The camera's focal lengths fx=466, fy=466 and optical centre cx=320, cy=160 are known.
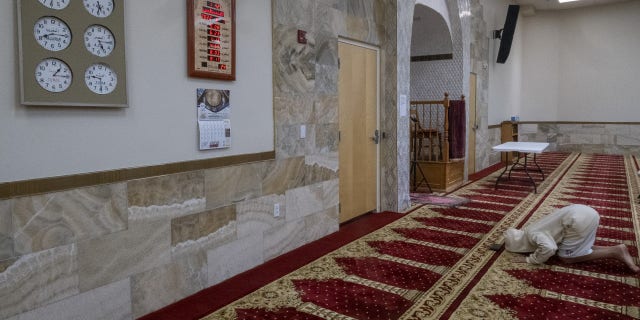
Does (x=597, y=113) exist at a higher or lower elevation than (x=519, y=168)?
higher

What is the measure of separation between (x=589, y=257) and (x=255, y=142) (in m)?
2.73

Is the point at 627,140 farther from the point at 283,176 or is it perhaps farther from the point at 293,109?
the point at 283,176

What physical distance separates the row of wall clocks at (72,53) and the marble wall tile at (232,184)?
86 centimetres

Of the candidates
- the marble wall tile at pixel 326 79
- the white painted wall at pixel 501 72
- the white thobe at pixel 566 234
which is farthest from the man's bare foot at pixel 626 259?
the white painted wall at pixel 501 72

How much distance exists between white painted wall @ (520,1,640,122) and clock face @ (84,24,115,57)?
13.1 m

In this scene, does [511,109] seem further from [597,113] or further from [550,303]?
[550,303]

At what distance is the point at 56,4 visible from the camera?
7.32 ft

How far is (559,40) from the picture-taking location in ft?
42.5

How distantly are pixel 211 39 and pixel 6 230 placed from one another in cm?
164

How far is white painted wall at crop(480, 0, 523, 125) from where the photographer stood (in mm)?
10346

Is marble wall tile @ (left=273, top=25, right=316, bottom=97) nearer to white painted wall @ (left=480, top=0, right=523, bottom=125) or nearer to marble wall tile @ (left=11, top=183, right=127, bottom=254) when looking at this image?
marble wall tile @ (left=11, top=183, right=127, bottom=254)

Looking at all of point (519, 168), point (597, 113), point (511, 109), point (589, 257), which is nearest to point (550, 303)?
point (589, 257)

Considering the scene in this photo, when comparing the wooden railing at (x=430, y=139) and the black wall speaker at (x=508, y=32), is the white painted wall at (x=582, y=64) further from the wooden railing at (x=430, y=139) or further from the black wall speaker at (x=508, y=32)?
the wooden railing at (x=430, y=139)

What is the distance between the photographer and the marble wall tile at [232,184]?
3203 millimetres
